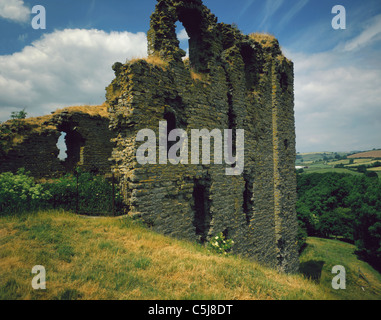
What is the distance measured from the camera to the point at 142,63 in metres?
6.59

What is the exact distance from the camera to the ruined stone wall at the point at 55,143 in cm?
1136

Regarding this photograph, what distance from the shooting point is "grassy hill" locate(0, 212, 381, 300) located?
3439mm

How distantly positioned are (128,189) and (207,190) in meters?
3.26

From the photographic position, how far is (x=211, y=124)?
28.9ft

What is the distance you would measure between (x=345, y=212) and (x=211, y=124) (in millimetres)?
39475
